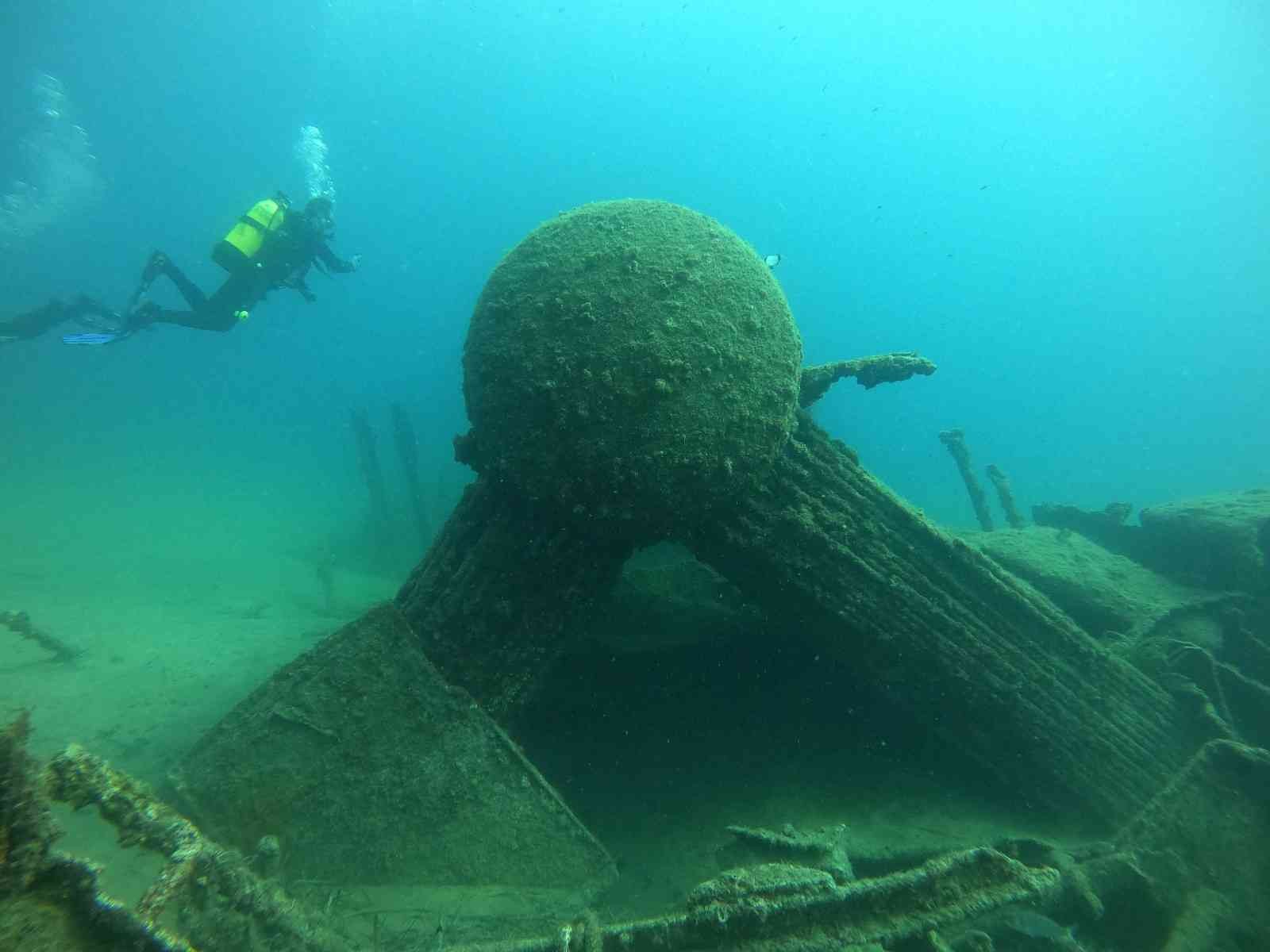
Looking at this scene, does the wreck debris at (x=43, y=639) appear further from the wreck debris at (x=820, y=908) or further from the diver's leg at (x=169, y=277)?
the wreck debris at (x=820, y=908)

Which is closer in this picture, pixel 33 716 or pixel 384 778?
pixel 384 778

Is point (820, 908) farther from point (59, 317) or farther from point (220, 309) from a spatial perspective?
point (59, 317)

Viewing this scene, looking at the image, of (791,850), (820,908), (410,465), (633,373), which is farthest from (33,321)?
(820,908)

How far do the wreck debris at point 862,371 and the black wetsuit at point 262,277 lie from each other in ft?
36.2

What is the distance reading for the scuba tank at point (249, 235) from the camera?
12.1m

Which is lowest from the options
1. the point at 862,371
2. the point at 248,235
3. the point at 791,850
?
the point at 791,850

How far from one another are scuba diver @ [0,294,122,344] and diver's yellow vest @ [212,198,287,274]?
4355 millimetres

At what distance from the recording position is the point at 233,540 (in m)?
→ 22.2

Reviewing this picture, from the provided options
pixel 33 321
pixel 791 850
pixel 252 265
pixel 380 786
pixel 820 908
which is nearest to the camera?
pixel 820 908

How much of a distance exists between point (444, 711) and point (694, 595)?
3242mm

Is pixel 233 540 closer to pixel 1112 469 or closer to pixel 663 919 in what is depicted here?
A: pixel 663 919

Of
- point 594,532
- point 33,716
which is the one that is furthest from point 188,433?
point 594,532

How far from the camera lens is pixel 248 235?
12.3 metres

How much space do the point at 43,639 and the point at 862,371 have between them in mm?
10708
